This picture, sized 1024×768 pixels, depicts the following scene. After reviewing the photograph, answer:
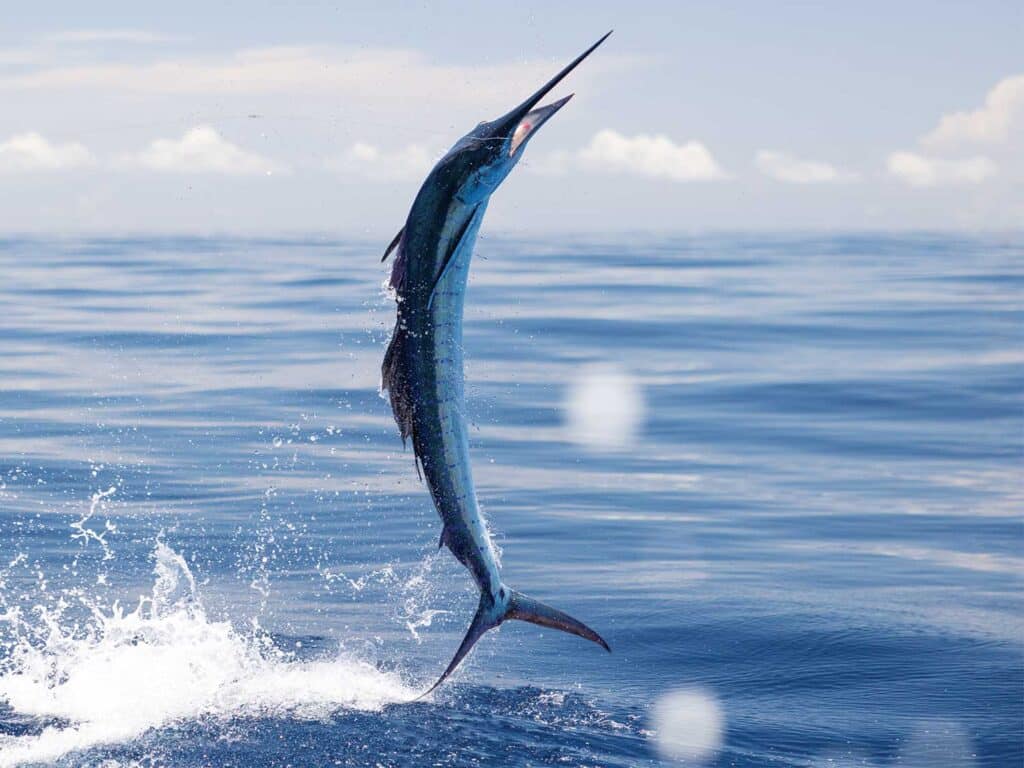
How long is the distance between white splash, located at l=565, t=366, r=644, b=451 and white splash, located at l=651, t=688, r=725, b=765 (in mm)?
7242

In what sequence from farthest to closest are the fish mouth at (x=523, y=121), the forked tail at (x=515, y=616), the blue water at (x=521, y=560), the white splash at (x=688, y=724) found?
the blue water at (x=521, y=560) → the white splash at (x=688, y=724) → the forked tail at (x=515, y=616) → the fish mouth at (x=523, y=121)

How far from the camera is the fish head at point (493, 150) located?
3.92m

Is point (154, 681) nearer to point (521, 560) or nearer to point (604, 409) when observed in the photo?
point (521, 560)

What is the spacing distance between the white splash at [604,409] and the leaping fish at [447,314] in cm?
913

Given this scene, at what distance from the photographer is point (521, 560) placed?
9.29 meters

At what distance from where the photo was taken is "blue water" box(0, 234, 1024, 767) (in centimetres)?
604

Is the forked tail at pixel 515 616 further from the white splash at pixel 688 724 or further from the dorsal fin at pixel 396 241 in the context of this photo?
the dorsal fin at pixel 396 241

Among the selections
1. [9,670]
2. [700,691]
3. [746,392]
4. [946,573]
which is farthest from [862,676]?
[746,392]

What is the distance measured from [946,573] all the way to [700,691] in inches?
128

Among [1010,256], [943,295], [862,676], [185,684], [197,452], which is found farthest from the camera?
[1010,256]

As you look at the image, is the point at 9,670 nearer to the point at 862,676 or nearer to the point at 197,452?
the point at 862,676

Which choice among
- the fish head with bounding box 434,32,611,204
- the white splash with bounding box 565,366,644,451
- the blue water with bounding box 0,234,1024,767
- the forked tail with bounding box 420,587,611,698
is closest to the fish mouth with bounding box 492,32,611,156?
the fish head with bounding box 434,32,611,204

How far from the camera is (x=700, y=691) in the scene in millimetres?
A: 6777

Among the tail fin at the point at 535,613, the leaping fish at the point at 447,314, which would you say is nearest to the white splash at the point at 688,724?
the tail fin at the point at 535,613
